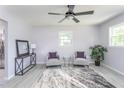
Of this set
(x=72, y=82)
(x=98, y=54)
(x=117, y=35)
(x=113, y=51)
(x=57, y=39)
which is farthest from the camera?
(x=57, y=39)

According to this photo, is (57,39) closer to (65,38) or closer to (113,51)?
(65,38)

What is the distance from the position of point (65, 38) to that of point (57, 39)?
0.53 meters

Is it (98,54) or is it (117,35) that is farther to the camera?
(98,54)

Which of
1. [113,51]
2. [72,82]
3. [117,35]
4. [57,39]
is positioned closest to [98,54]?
[113,51]

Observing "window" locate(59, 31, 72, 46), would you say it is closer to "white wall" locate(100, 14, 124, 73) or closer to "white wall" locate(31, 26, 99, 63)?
"white wall" locate(31, 26, 99, 63)

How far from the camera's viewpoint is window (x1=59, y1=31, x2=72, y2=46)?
27.1 ft

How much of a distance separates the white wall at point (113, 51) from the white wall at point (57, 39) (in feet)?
2.63

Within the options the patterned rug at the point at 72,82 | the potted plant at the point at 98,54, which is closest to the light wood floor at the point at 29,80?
the patterned rug at the point at 72,82

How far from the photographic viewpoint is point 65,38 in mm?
8250

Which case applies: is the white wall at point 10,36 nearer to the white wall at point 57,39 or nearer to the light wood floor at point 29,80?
the light wood floor at point 29,80

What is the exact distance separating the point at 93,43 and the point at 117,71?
9.55 feet
